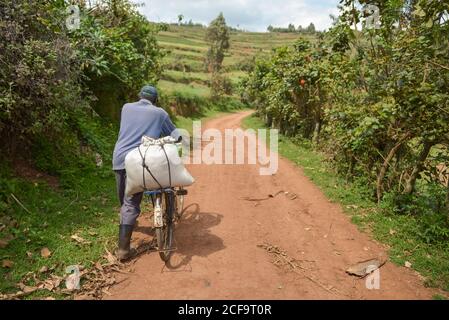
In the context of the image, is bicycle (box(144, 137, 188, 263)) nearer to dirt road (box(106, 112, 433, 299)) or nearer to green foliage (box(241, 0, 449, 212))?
dirt road (box(106, 112, 433, 299))

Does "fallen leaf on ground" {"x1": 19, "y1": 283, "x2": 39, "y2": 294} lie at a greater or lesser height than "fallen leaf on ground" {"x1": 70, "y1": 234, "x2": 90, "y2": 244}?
lesser

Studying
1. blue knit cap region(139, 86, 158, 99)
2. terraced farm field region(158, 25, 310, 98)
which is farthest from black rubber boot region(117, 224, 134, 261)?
terraced farm field region(158, 25, 310, 98)

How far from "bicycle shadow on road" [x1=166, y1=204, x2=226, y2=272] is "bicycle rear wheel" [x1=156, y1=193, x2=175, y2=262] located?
19 cm

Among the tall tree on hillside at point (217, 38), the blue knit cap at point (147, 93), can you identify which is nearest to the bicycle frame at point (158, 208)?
the blue knit cap at point (147, 93)

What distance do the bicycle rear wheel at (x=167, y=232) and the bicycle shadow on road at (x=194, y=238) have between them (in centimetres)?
19

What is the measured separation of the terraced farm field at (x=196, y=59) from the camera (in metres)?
40.2

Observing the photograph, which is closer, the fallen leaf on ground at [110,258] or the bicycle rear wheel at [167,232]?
the bicycle rear wheel at [167,232]

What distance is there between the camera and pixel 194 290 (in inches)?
175

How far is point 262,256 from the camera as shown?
18.0 ft

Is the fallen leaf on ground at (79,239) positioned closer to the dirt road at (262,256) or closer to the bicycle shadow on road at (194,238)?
the dirt road at (262,256)

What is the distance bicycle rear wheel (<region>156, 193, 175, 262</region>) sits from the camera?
16.0ft

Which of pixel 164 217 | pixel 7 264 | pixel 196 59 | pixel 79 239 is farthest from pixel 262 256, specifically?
pixel 196 59
